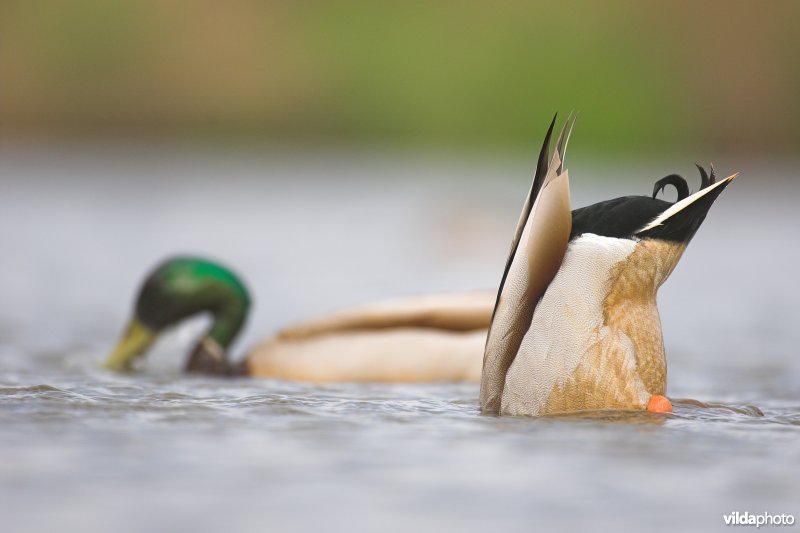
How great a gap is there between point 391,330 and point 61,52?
18.3 metres

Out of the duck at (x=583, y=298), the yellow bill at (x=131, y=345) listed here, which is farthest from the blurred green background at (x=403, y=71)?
the duck at (x=583, y=298)

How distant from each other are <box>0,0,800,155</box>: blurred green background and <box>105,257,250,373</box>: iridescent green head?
14814 mm

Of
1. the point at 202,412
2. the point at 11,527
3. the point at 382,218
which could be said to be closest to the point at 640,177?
the point at 382,218

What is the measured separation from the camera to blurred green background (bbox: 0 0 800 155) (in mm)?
22641

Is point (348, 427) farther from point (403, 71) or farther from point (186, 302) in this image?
point (403, 71)

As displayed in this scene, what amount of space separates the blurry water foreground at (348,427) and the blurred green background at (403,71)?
7.72 m

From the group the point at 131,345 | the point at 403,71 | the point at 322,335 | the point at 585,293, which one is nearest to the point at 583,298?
the point at 585,293

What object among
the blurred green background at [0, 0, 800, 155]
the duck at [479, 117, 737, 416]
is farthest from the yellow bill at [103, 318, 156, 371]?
the blurred green background at [0, 0, 800, 155]

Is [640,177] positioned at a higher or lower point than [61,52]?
lower

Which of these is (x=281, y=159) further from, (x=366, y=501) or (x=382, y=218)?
(x=366, y=501)

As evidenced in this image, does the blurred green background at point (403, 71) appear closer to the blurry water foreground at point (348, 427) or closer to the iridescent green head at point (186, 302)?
the blurry water foreground at point (348, 427)

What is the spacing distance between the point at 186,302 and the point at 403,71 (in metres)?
16.3

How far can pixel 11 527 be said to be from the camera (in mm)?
3799

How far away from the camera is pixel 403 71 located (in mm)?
24000
